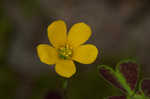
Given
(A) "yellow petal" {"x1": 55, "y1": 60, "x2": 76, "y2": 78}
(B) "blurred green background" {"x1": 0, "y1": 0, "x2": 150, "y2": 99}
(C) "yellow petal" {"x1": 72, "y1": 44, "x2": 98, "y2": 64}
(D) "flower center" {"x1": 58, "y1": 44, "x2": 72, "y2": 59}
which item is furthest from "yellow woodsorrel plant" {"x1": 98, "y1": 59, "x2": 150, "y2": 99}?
(B) "blurred green background" {"x1": 0, "y1": 0, "x2": 150, "y2": 99}

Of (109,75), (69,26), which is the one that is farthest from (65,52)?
(69,26)

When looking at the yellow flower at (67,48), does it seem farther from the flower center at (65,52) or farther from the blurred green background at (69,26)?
the blurred green background at (69,26)

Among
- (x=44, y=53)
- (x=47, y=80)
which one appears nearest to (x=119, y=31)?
(x=47, y=80)

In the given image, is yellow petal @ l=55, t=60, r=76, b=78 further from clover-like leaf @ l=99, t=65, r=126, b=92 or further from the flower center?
clover-like leaf @ l=99, t=65, r=126, b=92

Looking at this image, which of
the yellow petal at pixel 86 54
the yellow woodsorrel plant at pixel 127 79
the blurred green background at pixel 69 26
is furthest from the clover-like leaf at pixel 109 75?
the blurred green background at pixel 69 26

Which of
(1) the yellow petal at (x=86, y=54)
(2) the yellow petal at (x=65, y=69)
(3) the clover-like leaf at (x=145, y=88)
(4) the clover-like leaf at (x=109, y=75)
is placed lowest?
(3) the clover-like leaf at (x=145, y=88)

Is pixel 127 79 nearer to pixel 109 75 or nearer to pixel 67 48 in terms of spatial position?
pixel 109 75

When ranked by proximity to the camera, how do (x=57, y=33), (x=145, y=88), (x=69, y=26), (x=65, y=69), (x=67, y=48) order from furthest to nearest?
(x=69, y=26)
(x=67, y=48)
(x=57, y=33)
(x=145, y=88)
(x=65, y=69)
